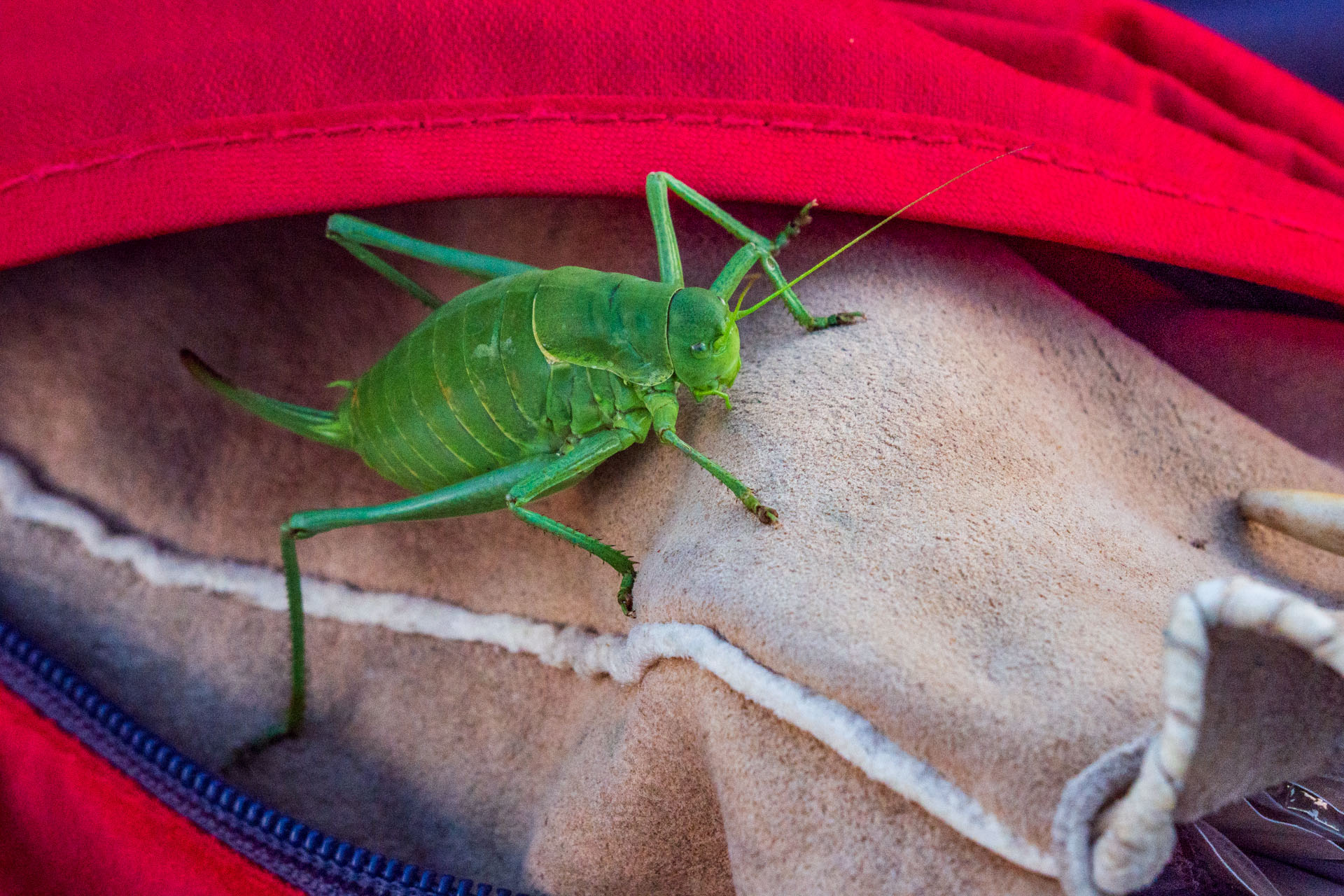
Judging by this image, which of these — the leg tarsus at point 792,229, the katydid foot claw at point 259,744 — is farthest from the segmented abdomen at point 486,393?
the katydid foot claw at point 259,744

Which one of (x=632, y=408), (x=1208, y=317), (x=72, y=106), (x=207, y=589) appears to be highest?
(x=1208, y=317)

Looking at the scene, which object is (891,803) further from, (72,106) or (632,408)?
(72,106)

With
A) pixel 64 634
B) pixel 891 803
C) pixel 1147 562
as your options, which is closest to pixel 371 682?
pixel 64 634

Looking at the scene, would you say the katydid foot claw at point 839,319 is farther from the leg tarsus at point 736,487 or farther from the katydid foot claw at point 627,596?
the katydid foot claw at point 627,596

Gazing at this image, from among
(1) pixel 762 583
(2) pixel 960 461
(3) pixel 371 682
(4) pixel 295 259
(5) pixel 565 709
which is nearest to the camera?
(1) pixel 762 583

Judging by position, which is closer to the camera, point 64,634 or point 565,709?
point 565,709

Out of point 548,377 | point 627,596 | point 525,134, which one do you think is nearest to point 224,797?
point 627,596
